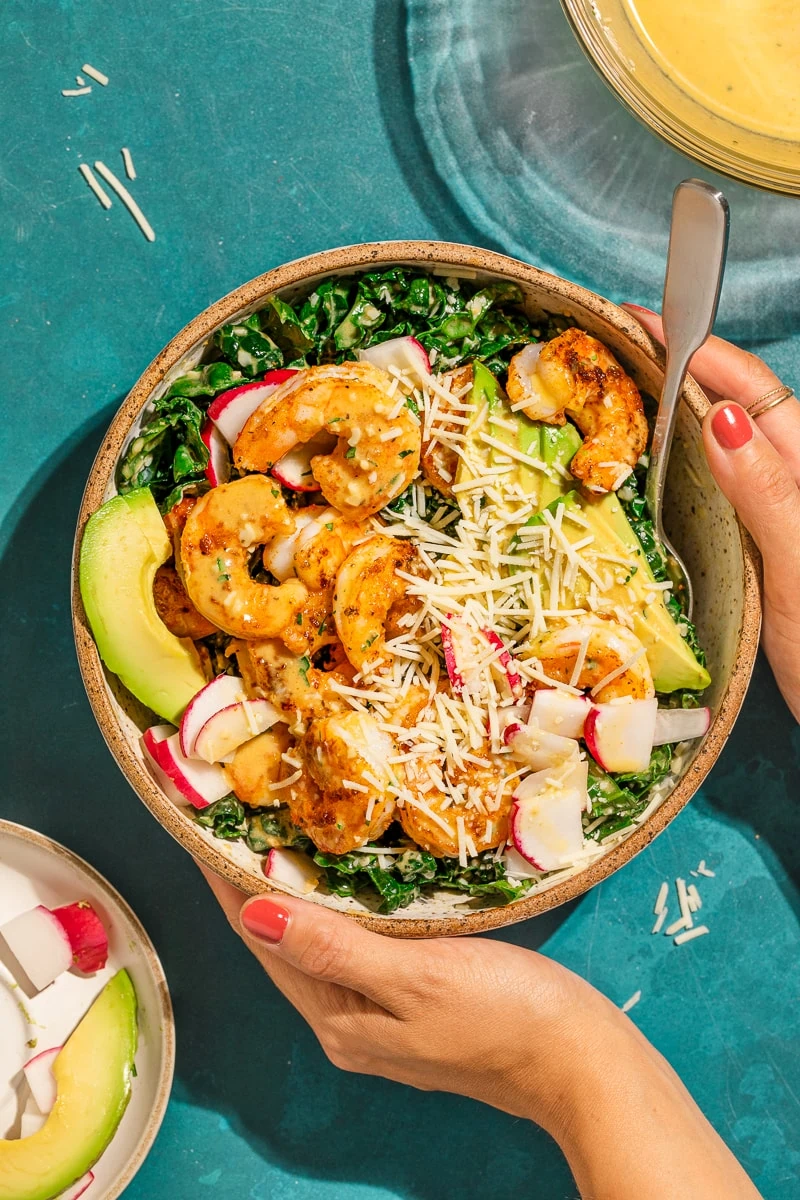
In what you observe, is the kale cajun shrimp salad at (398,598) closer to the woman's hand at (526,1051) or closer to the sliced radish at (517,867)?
the sliced radish at (517,867)

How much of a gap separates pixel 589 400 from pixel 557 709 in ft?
1.92

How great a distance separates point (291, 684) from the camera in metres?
1.88

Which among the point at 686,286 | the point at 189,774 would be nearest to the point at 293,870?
the point at 189,774

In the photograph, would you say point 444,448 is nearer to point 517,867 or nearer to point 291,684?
point 291,684

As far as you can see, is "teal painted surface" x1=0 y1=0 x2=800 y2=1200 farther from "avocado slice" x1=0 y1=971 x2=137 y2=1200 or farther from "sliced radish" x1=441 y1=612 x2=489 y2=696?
"sliced radish" x1=441 y1=612 x2=489 y2=696

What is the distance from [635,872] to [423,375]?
1.30m

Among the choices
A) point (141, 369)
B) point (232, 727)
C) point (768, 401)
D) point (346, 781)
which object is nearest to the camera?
point (346, 781)

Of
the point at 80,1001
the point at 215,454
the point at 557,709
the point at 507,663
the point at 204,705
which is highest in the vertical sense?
the point at 215,454

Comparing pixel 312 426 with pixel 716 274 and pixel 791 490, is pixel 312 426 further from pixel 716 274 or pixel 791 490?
pixel 791 490

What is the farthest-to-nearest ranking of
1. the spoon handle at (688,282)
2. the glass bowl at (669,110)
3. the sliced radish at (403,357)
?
the glass bowl at (669,110)
the sliced radish at (403,357)
the spoon handle at (688,282)

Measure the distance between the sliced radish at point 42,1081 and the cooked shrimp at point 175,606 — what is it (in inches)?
42.4

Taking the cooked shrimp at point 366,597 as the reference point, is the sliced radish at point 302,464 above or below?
above

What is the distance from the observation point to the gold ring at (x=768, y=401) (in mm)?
2262

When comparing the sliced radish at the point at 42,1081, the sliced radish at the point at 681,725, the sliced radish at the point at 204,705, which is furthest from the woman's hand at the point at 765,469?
the sliced radish at the point at 42,1081
